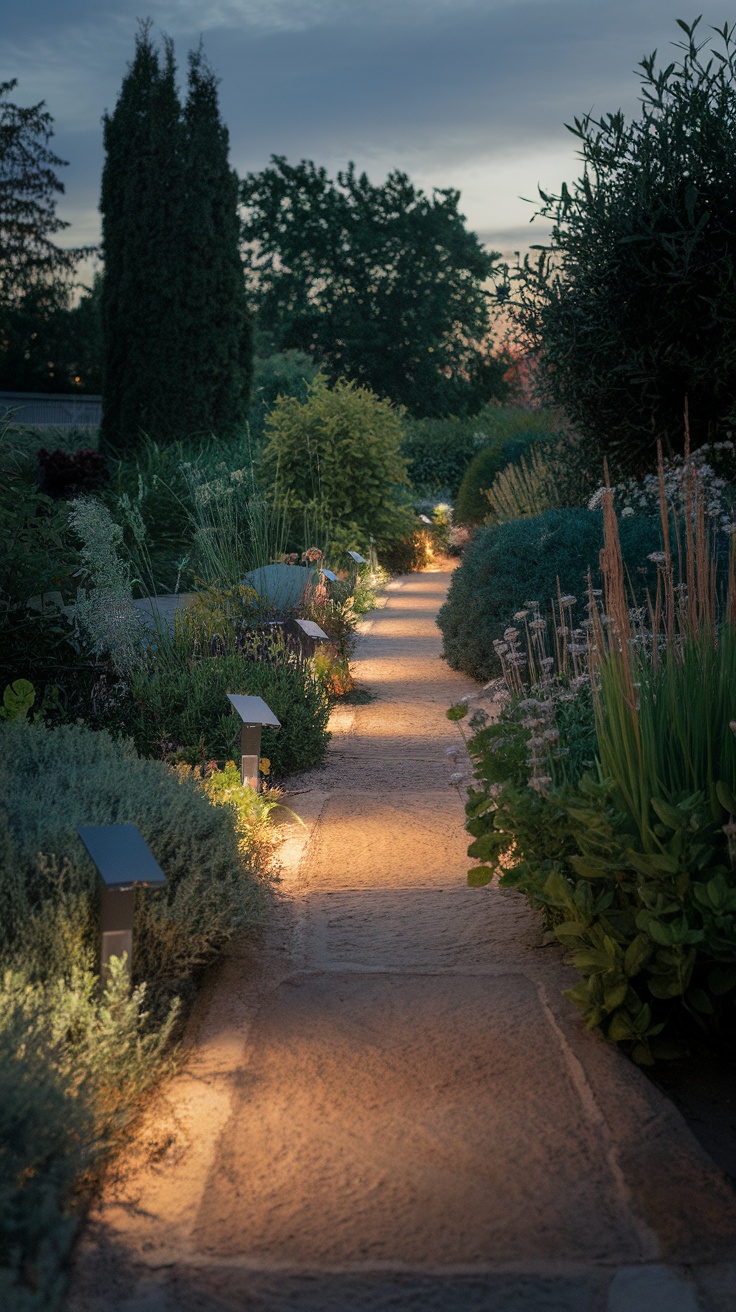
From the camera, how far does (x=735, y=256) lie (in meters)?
6.66

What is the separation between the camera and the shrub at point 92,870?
9.07ft

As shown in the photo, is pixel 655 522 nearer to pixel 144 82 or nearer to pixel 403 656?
pixel 403 656

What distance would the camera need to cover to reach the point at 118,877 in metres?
2.48

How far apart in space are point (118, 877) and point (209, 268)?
53.0ft

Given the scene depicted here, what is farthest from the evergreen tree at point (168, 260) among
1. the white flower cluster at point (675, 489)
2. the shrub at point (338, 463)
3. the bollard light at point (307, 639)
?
the white flower cluster at point (675, 489)

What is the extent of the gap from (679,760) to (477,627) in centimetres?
474

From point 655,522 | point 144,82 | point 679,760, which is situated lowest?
point 679,760

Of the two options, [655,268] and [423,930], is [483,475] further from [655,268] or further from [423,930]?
[423,930]

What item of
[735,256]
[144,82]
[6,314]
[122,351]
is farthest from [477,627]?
[6,314]

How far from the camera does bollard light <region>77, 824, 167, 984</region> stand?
8.18 feet

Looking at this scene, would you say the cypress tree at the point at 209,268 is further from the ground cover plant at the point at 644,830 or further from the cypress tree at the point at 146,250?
the ground cover plant at the point at 644,830

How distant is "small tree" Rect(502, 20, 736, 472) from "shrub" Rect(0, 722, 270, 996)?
4531 millimetres

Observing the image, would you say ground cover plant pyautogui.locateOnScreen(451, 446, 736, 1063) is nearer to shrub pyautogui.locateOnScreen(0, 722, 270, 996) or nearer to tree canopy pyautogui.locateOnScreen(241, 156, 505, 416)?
shrub pyautogui.locateOnScreen(0, 722, 270, 996)

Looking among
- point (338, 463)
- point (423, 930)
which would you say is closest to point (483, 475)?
point (338, 463)
